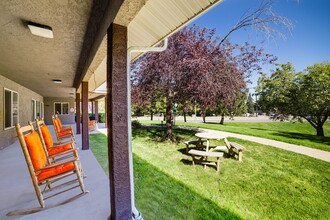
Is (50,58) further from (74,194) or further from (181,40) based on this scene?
(181,40)

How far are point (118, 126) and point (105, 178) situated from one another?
6.90 ft

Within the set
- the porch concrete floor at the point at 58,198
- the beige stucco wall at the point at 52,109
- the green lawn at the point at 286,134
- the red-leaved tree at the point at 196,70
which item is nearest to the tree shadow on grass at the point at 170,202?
the porch concrete floor at the point at 58,198

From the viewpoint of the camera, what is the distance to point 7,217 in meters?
2.42

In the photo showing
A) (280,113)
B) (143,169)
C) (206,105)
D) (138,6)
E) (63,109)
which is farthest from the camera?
(63,109)

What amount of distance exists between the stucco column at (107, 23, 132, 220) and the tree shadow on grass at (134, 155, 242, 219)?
0.81 meters

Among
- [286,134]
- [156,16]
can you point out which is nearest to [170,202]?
[156,16]

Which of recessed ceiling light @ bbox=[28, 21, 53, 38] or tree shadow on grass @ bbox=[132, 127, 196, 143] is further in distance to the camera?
tree shadow on grass @ bbox=[132, 127, 196, 143]

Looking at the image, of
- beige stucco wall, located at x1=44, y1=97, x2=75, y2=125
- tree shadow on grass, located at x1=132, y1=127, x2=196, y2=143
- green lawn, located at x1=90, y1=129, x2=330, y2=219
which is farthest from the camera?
beige stucco wall, located at x1=44, y1=97, x2=75, y2=125

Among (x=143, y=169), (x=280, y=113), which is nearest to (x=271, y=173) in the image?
(x=143, y=169)

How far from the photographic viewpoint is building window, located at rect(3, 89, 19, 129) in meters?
7.00

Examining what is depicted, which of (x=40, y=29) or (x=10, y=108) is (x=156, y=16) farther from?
(x=10, y=108)

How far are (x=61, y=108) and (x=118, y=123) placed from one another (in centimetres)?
1831

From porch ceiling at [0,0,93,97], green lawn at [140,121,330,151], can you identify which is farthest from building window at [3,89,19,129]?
green lawn at [140,121,330,151]

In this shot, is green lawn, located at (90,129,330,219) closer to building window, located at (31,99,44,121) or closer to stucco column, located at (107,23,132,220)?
stucco column, located at (107,23,132,220)
